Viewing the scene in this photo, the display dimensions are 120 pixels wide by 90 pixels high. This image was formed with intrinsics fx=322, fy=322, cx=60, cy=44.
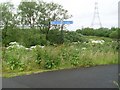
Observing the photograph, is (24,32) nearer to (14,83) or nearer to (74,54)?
(74,54)

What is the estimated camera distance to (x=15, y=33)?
34344 millimetres

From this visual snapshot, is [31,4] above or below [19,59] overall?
above

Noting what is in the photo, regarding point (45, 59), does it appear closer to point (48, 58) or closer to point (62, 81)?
point (48, 58)

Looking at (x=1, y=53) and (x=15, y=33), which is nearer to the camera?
(x=1, y=53)

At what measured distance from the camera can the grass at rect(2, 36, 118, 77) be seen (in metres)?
13.5

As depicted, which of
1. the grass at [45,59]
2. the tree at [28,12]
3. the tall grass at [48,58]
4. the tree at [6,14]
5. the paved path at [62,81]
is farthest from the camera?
the tree at [28,12]

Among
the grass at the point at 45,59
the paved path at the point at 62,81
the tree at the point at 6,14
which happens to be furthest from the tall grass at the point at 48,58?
the tree at the point at 6,14

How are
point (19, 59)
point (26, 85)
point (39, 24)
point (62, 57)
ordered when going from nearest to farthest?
1. point (26, 85)
2. point (19, 59)
3. point (62, 57)
4. point (39, 24)

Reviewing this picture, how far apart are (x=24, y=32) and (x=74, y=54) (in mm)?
20787

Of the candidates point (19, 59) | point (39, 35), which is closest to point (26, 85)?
point (19, 59)

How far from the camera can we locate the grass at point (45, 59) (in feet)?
44.3

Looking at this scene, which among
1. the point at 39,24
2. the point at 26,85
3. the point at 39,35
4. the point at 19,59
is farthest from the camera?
the point at 39,24

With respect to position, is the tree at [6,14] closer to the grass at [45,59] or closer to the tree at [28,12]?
the tree at [28,12]

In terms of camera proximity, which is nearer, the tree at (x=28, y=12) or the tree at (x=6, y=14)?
the tree at (x=6, y=14)
